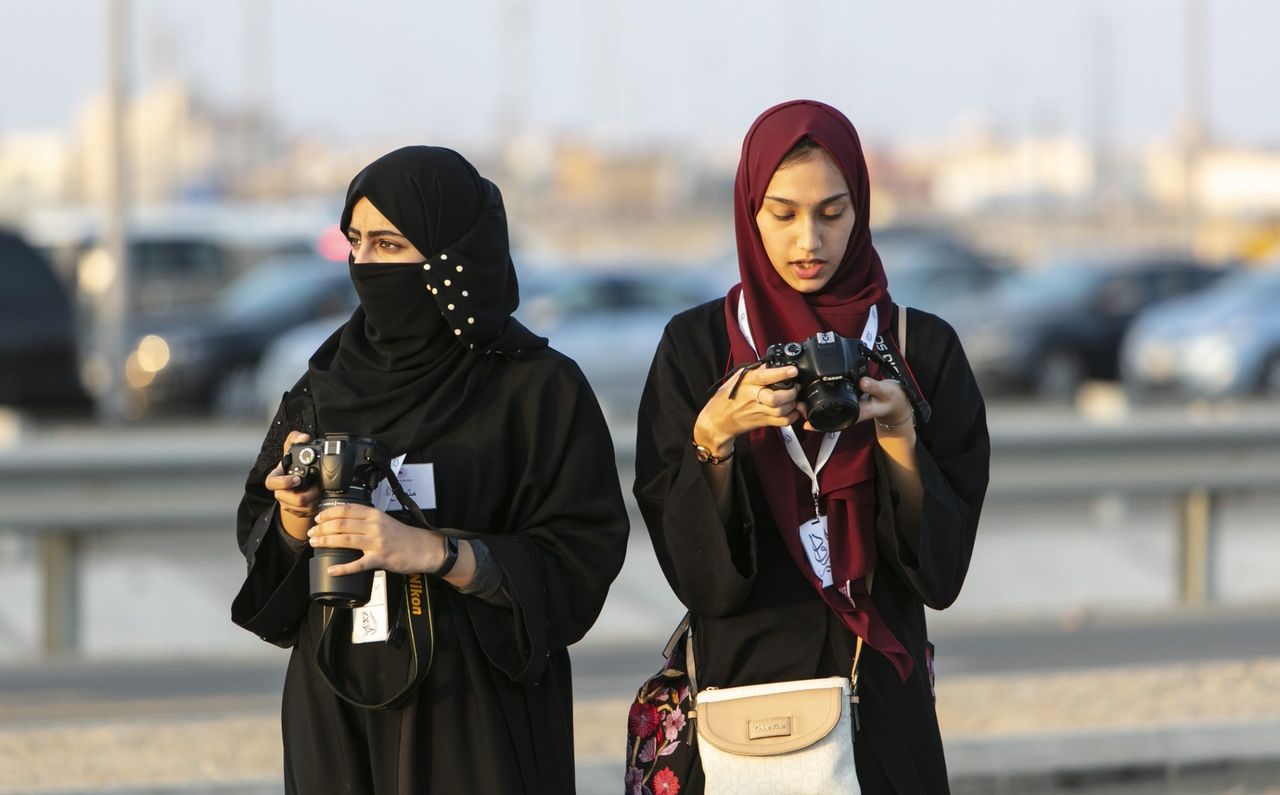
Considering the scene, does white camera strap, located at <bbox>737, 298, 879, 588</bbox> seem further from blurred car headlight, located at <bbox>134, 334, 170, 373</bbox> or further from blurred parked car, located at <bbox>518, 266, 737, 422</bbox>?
blurred car headlight, located at <bbox>134, 334, 170, 373</bbox>

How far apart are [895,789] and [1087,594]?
6.48 m

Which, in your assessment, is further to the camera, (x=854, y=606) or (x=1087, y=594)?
(x=1087, y=594)

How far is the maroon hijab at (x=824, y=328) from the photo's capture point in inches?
121

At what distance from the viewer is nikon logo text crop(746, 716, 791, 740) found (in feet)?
10.1

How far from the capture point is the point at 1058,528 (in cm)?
977

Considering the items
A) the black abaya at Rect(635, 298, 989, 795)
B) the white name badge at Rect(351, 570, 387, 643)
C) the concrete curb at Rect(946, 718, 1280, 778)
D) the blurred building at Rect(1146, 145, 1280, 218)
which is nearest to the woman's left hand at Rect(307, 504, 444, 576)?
the white name badge at Rect(351, 570, 387, 643)

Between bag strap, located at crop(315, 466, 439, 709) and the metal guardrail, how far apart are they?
485cm

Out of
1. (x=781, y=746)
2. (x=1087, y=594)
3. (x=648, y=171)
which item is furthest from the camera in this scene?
(x=648, y=171)

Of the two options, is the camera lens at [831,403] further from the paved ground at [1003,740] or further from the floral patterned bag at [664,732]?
the paved ground at [1003,740]

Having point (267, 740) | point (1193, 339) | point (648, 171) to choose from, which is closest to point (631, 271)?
point (1193, 339)

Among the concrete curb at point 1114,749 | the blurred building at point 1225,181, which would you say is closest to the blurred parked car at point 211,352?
the concrete curb at point 1114,749

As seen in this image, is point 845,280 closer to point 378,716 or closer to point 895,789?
point 895,789

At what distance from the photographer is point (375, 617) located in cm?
307

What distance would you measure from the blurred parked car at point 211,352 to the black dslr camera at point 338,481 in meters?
16.4
